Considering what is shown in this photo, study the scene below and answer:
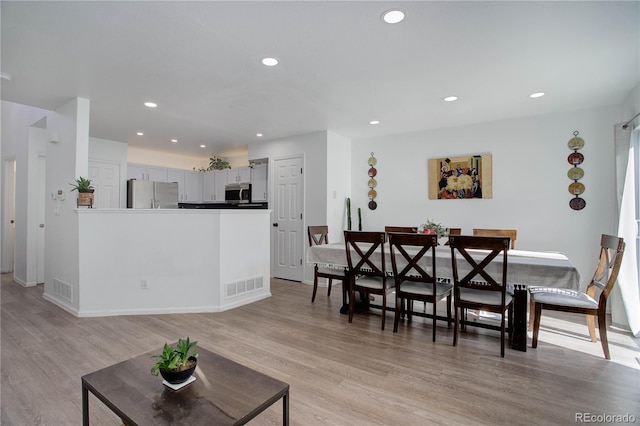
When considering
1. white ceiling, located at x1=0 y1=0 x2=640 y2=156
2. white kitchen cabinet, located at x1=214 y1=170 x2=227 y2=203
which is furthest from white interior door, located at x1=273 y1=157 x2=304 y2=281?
white kitchen cabinet, located at x1=214 y1=170 x2=227 y2=203

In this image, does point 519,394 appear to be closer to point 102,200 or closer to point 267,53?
point 267,53

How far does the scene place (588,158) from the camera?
12.7 feet

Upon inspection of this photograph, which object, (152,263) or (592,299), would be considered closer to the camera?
(592,299)

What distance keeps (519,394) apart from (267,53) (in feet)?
10.2

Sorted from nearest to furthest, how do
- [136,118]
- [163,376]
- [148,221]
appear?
[163,376] < [148,221] < [136,118]

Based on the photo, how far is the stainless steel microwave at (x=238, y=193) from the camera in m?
6.25

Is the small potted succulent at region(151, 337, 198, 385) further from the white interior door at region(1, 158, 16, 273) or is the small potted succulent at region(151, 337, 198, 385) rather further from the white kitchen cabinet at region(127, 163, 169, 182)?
the white interior door at region(1, 158, 16, 273)

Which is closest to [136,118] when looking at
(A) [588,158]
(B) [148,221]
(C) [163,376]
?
(B) [148,221]

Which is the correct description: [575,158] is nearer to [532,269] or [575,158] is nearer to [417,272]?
[532,269]

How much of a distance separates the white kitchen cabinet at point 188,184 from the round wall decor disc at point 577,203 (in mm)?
6902

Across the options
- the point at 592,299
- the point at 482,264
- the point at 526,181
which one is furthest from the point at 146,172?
the point at 592,299

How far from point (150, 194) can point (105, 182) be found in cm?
75

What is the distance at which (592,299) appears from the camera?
9.02ft

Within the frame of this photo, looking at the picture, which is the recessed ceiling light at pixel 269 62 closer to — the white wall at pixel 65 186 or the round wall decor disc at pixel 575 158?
the white wall at pixel 65 186
